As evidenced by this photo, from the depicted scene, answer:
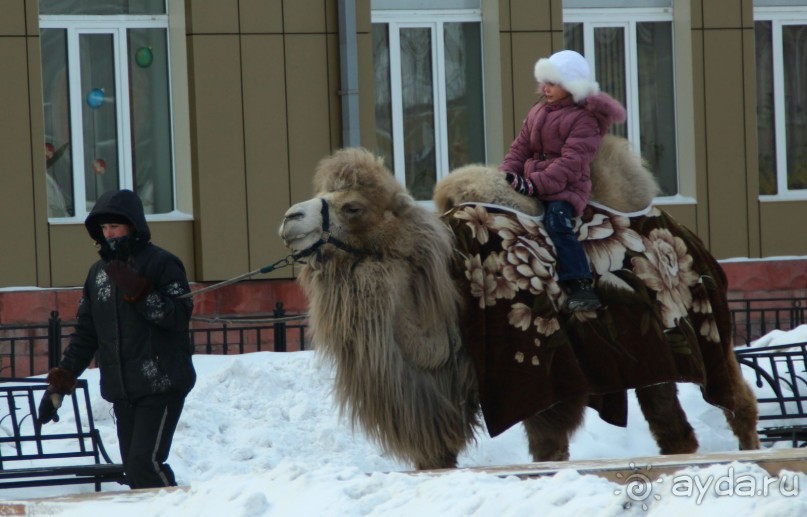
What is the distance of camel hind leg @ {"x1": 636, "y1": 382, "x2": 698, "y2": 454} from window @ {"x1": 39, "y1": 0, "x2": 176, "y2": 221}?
7043 millimetres

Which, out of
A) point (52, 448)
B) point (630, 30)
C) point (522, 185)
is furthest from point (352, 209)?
point (630, 30)

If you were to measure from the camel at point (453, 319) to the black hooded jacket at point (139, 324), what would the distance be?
26.1 inches

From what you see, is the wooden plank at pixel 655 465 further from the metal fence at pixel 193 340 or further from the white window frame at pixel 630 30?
the white window frame at pixel 630 30

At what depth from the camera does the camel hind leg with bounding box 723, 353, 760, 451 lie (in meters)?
7.14

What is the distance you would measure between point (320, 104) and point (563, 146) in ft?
20.7

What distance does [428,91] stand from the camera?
13836 mm

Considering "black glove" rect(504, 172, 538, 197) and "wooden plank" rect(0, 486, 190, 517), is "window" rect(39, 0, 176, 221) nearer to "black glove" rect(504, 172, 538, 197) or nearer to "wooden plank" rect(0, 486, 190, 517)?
"black glove" rect(504, 172, 538, 197)

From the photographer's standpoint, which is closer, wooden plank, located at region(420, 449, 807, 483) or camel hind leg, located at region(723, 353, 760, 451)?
wooden plank, located at region(420, 449, 807, 483)

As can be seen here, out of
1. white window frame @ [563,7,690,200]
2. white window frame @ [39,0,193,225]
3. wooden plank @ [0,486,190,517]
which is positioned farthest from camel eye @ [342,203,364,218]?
white window frame @ [563,7,690,200]

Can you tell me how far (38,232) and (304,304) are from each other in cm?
239

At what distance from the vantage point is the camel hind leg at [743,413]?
7.14 metres

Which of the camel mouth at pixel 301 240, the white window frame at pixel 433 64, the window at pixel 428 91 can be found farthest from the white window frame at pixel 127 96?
the camel mouth at pixel 301 240

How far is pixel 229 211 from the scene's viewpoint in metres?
12.6

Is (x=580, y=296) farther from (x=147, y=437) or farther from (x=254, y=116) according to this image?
(x=254, y=116)
